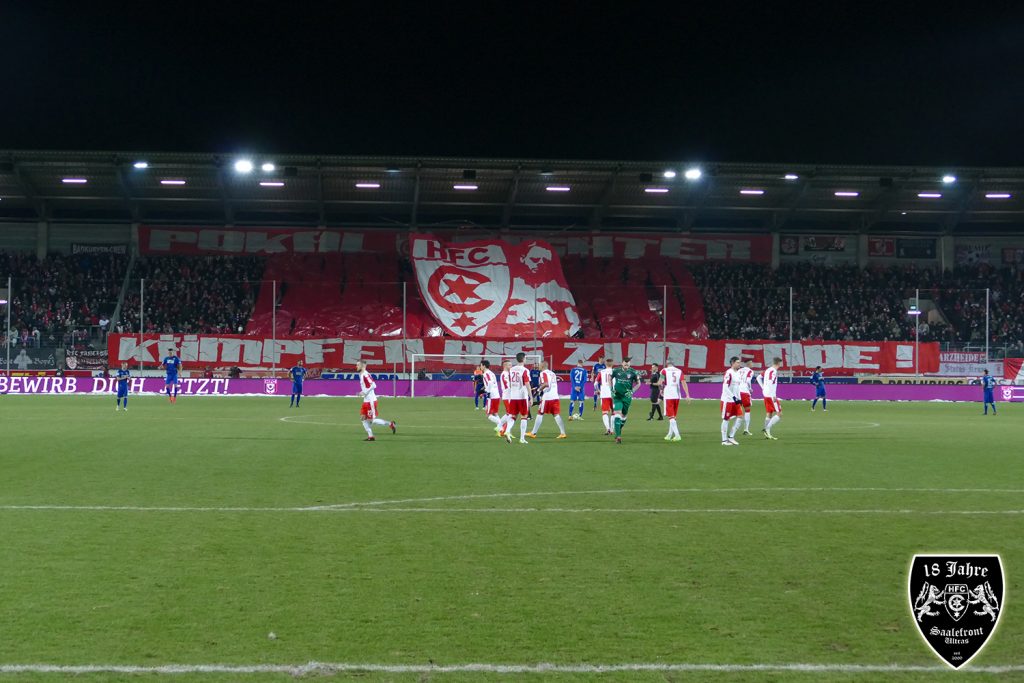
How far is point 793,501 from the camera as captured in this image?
1337 centimetres

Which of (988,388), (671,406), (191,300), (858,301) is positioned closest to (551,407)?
(671,406)

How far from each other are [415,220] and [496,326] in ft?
43.9

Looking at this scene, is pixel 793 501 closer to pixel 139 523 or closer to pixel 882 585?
pixel 882 585

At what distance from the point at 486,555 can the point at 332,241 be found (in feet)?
197

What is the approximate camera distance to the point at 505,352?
54500 mm

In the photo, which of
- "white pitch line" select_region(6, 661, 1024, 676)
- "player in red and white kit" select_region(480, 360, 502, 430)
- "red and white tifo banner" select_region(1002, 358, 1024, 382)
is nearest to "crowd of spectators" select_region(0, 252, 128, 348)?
"player in red and white kit" select_region(480, 360, 502, 430)

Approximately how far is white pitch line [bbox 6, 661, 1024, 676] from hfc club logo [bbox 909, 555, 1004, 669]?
207cm

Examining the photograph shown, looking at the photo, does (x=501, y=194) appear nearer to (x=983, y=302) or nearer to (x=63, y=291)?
(x=63, y=291)

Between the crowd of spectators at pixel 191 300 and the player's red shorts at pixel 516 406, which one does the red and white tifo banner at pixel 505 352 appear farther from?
the player's red shorts at pixel 516 406

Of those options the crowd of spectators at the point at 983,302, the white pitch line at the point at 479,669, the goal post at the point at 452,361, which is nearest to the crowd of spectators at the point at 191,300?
the goal post at the point at 452,361

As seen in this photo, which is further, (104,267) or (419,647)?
(104,267)

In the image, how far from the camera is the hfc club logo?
156 inches

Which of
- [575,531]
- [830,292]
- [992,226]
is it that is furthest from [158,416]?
[992,226]

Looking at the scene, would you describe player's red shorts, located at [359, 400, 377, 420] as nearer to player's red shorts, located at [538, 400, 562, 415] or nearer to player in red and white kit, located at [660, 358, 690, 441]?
player's red shorts, located at [538, 400, 562, 415]
